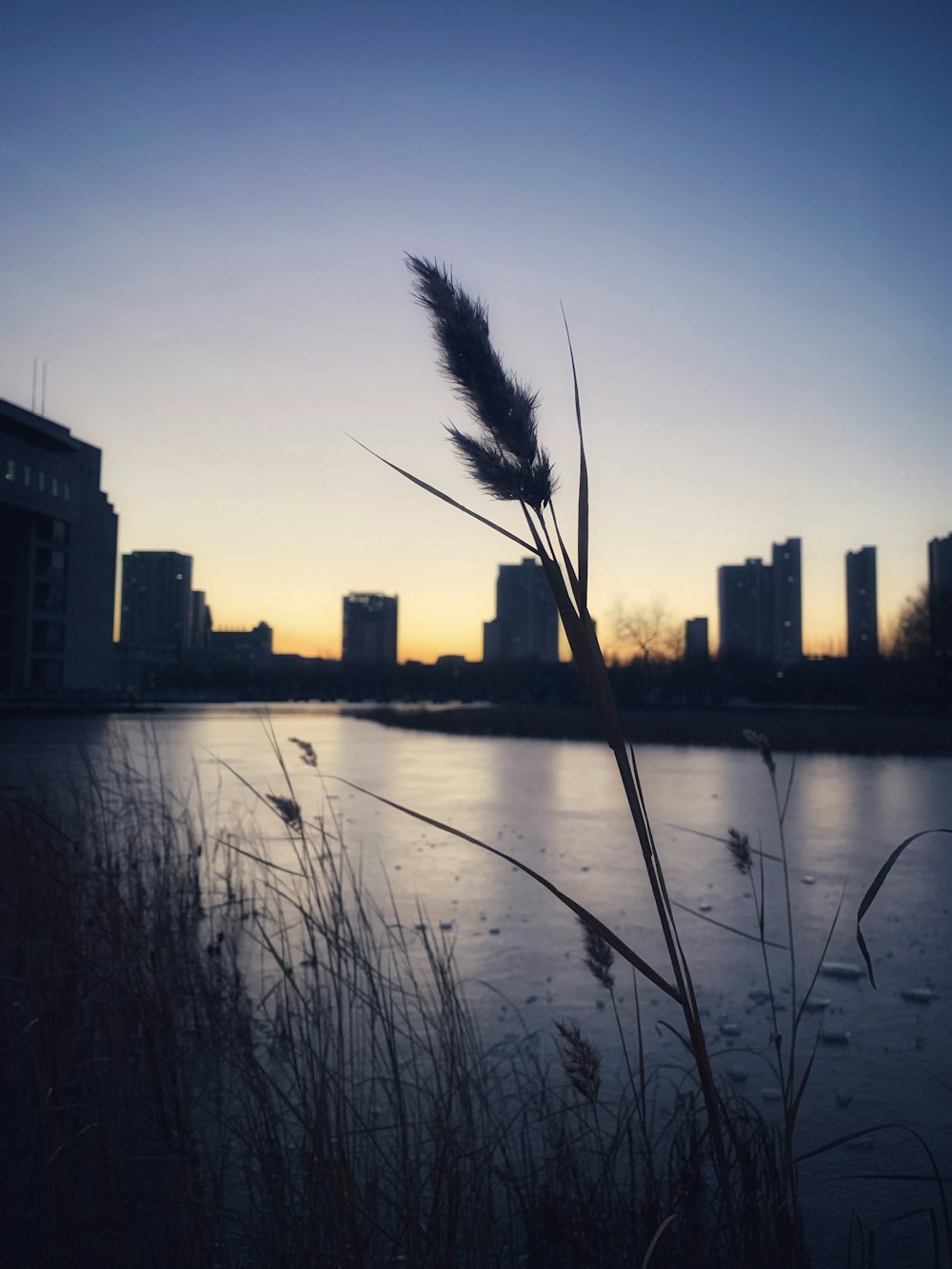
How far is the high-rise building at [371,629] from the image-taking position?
397 feet

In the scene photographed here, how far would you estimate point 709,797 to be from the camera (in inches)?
475

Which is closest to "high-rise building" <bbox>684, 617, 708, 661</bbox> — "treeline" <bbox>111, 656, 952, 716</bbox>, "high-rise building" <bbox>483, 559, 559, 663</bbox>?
"treeline" <bbox>111, 656, 952, 716</bbox>

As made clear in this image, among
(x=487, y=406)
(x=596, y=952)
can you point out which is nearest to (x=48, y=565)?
(x=596, y=952)

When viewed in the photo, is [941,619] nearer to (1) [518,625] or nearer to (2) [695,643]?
(2) [695,643]

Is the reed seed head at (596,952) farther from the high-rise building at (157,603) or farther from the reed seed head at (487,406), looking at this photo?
the high-rise building at (157,603)

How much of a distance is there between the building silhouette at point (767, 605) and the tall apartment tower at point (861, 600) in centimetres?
→ 477

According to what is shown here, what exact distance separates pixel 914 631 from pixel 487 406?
42.4m

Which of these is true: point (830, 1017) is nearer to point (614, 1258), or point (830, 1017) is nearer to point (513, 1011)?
point (513, 1011)

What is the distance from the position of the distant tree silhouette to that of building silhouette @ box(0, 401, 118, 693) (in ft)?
135

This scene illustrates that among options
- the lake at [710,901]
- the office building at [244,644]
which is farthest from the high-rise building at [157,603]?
the lake at [710,901]

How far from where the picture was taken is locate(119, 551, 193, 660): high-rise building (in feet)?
383

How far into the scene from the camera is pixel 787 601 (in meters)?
89.3

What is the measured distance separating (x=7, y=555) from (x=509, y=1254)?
1936 inches

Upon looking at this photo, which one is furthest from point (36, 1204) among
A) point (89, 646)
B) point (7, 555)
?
point (89, 646)
